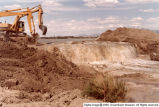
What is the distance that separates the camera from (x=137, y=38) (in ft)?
85.9

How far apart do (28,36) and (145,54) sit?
477 inches

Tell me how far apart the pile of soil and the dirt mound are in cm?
1097

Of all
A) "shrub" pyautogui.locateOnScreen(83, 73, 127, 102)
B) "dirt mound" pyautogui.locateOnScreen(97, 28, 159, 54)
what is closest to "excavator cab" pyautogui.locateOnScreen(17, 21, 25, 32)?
"dirt mound" pyautogui.locateOnScreen(97, 28, 159, 54)

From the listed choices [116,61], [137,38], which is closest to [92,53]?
[116,61]

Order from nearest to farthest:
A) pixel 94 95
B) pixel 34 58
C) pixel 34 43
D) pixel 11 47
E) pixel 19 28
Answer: pixel 94 95, pixel 34 58, pixel 11 47, pixel 34 43, pixel 19 28

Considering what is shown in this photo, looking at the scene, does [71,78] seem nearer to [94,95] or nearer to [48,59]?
[48,59]

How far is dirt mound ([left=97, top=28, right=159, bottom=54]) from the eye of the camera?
2492cm

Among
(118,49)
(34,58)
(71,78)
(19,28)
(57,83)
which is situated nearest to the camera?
(57,83)

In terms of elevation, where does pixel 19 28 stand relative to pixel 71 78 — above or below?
above

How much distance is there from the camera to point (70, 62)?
53.9 ft

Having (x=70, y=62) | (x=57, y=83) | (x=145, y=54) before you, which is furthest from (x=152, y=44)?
(x=57, y=83)

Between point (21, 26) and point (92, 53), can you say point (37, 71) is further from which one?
point (21, 26)

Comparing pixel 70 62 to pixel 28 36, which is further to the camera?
pixel 28 36

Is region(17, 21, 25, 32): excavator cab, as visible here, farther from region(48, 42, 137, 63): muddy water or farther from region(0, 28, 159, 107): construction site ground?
region(48, 42, 137, 63): muddy water
